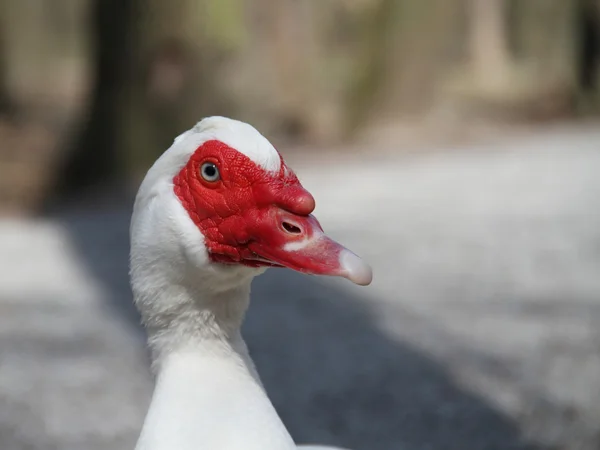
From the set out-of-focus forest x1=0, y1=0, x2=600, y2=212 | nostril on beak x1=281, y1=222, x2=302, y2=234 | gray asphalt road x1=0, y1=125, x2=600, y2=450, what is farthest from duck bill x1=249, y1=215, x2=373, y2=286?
out-of-focus forest x1=0, y1=0, x2=600, y2=212

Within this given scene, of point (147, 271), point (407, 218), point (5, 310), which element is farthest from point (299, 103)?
point (147, 271)

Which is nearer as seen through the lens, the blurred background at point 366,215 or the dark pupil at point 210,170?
the dark pupil at point 210,170

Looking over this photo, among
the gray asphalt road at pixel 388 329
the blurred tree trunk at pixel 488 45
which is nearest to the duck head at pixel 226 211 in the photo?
the gray asphalt road at pixel 388 329

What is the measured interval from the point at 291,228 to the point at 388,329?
2397 mm

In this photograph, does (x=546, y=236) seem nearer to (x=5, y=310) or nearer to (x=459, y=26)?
(x=5, y=310)

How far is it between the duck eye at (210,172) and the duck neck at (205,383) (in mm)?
220

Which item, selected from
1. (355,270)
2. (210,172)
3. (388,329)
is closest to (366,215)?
(388,329)

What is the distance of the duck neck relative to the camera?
1.69 metres

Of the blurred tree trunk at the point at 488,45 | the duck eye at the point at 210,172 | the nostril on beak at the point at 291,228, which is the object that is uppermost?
the blurred tree trunk at the point at 488,45

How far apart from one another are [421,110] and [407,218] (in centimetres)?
266

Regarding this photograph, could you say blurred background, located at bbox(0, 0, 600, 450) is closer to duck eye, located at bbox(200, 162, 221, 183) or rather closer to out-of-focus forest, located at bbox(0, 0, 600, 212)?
out-of-focus forest, located at bbox(0, 0, 600, 212)

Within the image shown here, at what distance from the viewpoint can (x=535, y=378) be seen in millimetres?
3406

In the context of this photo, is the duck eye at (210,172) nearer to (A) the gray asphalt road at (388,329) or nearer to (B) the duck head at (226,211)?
(B) the duck head at (226,211)

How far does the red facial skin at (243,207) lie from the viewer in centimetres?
168
